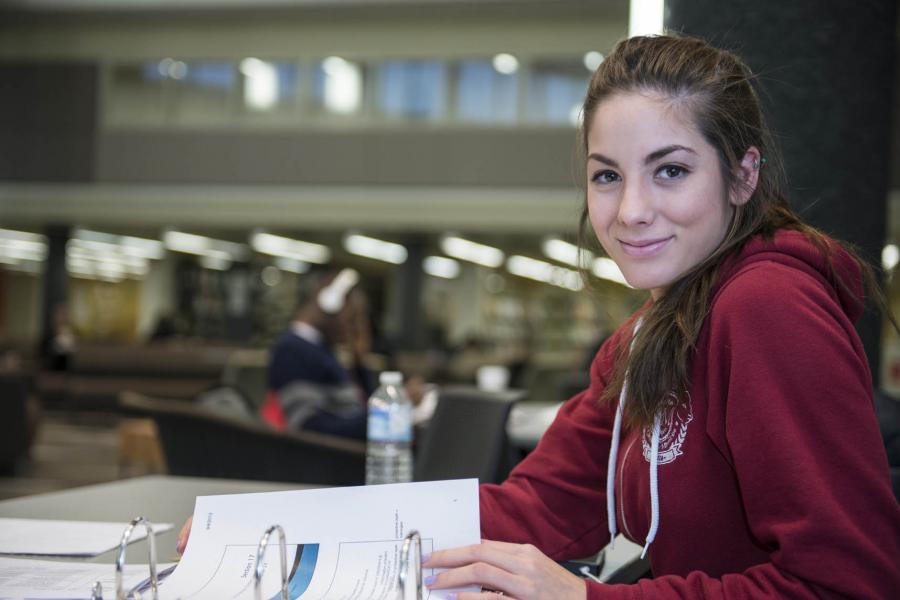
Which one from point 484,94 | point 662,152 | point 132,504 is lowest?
point 132,504

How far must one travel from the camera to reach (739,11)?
174 centimetres

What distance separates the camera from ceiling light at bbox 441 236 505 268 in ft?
51.0

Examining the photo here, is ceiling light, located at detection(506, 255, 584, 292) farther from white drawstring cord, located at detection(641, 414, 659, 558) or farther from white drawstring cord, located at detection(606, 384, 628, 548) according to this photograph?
white drawstring cord, located at detection(641, 414, 659, 558)

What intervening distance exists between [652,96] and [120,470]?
6.40 m

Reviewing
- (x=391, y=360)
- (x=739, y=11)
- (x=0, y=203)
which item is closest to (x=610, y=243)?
(x=739, y=11)

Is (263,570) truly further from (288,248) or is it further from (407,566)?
(288,248)

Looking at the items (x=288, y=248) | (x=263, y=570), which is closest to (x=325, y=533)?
(x=263, y=570)

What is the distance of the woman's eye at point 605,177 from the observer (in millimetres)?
1011

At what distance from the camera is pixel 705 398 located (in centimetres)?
92

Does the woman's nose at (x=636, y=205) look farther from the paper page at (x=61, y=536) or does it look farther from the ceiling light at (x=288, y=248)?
the ceiling light at (x=288, y=248)

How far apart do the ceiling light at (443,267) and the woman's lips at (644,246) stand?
17.0m

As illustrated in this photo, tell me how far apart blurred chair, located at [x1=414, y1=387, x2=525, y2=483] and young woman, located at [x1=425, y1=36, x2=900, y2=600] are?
2.23 feet

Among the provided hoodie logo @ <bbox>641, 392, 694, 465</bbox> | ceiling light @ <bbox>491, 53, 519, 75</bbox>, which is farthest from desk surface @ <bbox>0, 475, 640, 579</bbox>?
ceiling light @ <bbox>491, 53, 519, 75</bbox>

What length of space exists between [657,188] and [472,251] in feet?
52.0
